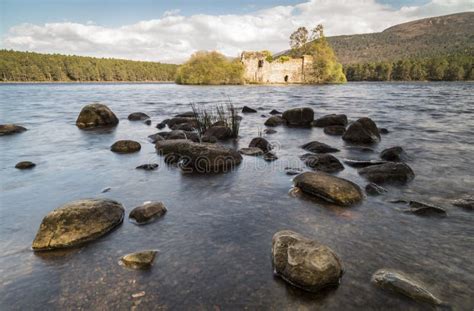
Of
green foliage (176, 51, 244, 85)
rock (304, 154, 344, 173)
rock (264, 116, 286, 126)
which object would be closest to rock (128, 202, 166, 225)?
rock (304, 154, 344, 173)

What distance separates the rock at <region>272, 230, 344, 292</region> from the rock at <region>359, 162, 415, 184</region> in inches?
156

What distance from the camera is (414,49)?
177500 millimetres

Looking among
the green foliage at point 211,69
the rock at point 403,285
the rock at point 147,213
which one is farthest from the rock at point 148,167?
the green foliage at point 211,69

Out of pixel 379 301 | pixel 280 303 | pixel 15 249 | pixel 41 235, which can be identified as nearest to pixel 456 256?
pixel 379 301

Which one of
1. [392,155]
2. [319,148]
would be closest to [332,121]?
[319,148]

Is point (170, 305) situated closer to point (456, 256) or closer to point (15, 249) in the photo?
point (15, 249)

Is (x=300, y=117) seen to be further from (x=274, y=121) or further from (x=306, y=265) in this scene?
(x=306, y=265)

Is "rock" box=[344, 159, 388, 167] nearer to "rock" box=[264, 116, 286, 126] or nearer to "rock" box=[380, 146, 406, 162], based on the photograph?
"rock" box=[380, 146, 406, 162]

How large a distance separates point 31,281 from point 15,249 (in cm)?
99

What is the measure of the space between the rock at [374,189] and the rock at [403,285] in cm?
283

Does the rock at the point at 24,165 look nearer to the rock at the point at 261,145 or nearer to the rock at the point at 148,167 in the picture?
the rock at the point at 148,167

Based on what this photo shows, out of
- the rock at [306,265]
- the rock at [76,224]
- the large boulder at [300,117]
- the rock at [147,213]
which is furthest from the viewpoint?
the large boulder at [300,117]

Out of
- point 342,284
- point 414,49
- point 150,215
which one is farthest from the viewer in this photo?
point 414,49

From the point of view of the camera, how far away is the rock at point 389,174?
6.91 meters
